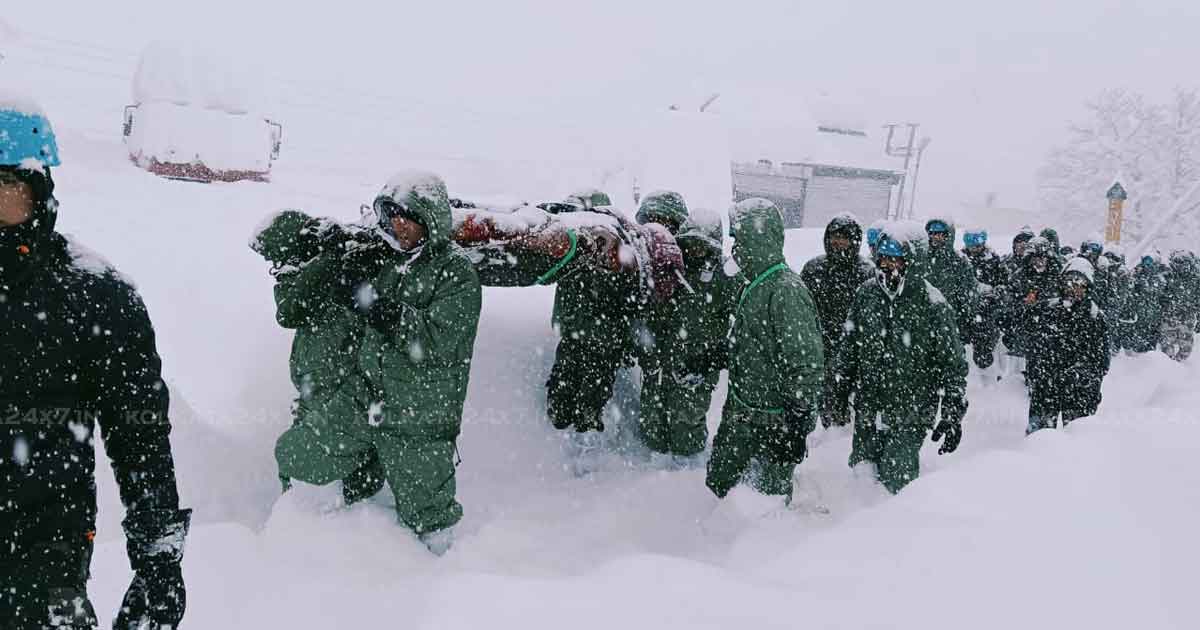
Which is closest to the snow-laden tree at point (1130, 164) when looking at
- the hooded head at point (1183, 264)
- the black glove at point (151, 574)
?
the hooded head at point (1183, 264)

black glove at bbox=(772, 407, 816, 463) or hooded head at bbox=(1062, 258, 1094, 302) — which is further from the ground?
hooded head at bbox=(1062, 258, 1094, 302)

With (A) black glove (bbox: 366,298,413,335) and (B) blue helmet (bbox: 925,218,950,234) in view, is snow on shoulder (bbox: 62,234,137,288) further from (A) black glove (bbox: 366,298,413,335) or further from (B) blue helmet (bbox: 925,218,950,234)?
(B) blue helmet (bbox: 925,218,950,234)

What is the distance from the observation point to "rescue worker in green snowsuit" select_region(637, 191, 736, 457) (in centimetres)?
525

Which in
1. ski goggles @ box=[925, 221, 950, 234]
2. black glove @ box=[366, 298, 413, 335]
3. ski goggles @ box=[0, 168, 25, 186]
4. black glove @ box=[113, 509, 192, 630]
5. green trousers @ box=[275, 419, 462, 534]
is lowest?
green trousers @ box=[275, 419, 462, 534]

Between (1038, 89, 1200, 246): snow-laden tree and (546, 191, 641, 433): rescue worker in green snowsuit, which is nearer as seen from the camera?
(546, 191, 641, 433): rescue worker in green snowsuit

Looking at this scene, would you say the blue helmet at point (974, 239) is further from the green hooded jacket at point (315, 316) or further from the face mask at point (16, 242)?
the face mask at point (16, 242)

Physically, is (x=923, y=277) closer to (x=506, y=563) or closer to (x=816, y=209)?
(x=506, y=563)

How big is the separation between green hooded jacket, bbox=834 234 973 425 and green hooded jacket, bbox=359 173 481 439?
2639mm

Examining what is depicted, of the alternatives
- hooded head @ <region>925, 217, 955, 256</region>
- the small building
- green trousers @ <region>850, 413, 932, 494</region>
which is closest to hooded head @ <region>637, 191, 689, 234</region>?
green trousers @ <region>850, 413, 932, 494</region>

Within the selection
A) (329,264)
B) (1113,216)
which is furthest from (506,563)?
(1113,216)

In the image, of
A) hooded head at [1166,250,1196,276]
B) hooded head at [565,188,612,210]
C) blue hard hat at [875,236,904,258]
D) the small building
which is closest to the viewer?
blue hard hat at [875,236,904,258]

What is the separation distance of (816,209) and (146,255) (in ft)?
93.1

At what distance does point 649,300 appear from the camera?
5.11m

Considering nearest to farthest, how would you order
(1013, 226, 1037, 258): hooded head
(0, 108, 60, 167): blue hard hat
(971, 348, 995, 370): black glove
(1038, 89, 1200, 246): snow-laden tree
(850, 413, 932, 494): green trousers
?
(0, 108, 60, 167): blue hard hat, (850, 413, 932, 494): green trousers, (971, 348, 995, 370): black glove, (1013, 226, 1037, 258): hooded head, (1038, 89, 1200, 246): snow-laden tree
